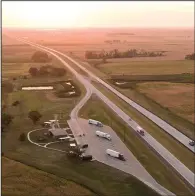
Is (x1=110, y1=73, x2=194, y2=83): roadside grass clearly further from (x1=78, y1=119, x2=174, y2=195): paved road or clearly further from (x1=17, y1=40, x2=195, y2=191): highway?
(x1=78, y1=119, x2=174, y2=195): paved road

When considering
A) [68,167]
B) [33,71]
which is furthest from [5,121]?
[33,71]

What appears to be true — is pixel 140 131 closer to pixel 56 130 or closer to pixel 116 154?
pixel 116 154

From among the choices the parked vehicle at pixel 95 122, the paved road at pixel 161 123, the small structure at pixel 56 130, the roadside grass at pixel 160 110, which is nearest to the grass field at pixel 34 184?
the small structure at pixel 56 130

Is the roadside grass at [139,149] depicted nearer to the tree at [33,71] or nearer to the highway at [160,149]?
the highway at [160,149]

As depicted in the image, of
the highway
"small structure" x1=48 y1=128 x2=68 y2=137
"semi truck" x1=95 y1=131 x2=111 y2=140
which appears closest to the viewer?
the highway

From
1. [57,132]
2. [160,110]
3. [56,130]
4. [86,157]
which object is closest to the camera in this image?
[86,157]

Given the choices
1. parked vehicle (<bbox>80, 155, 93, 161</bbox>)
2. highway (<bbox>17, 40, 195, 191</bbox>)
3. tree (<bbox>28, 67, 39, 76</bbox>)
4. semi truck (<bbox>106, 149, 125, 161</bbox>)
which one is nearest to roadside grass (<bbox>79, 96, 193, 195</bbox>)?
highway (<bbox>17, 40, 195, 191</bbox>)
